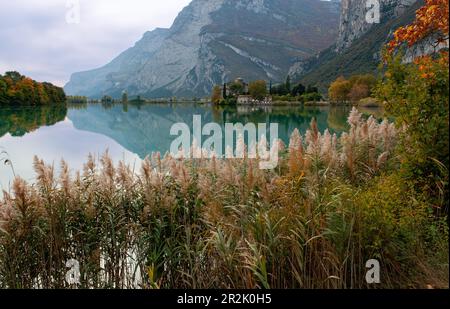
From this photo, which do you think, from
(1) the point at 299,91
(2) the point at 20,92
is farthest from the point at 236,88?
(2) the point at 20,92

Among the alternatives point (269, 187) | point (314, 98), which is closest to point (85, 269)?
point (269, 187)

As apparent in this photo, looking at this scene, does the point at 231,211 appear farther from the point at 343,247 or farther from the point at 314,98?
the point at 314,98

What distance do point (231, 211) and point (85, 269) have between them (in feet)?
6.51

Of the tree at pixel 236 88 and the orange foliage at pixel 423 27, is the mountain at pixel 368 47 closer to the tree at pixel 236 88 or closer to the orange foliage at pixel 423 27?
the tree at pixel 236 88

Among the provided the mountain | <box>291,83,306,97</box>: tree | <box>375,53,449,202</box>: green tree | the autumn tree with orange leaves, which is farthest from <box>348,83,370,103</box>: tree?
<box>375,53,449,202</box>: green tree

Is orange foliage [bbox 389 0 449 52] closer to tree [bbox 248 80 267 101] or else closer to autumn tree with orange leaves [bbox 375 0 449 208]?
autumn tree with orange leaves [bbox 375 0 449 208]

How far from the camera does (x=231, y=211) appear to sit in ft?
18.0

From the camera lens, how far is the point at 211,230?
506cm

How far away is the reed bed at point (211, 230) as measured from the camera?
4.55 m

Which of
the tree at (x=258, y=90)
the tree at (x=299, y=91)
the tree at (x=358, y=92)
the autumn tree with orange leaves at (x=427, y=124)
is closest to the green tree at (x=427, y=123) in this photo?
the autumn tree with orange leaves at (x=427, y=124)
